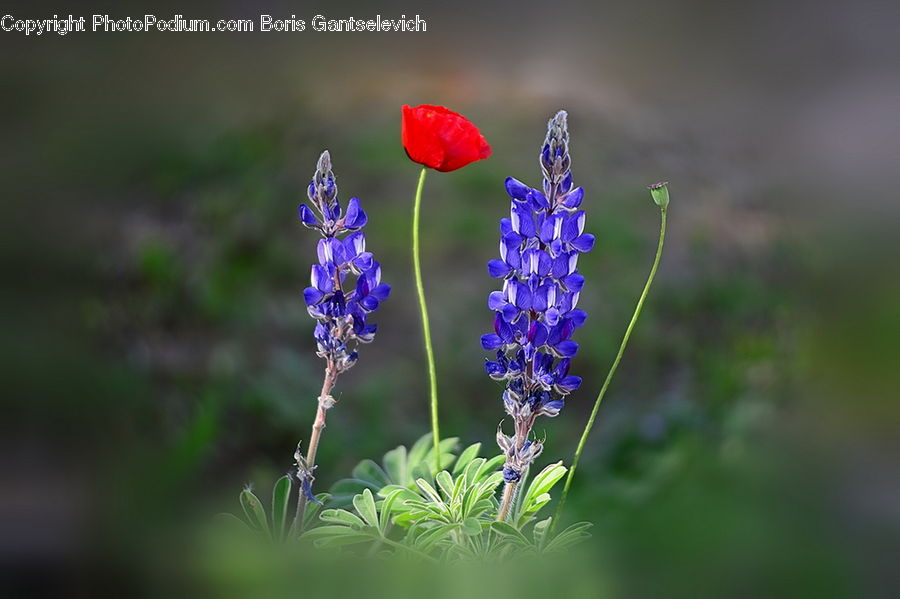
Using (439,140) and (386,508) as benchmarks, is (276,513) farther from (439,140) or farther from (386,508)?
(439,140)

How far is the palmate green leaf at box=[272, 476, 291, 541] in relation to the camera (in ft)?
2.67

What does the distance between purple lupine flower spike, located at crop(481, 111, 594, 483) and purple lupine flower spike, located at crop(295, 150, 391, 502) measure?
0.36 ft

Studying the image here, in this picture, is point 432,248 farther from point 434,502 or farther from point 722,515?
point 722,515

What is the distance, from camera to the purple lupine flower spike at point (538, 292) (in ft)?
2.38

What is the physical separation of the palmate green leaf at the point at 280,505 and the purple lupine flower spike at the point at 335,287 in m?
0.04

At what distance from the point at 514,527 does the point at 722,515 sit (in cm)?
45

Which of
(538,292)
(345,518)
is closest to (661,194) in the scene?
(538,292)

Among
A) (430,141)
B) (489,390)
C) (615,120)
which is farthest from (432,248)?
(430,141)

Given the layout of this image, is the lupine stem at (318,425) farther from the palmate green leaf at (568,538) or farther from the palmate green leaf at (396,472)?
the palmate green leaf at (568,538)

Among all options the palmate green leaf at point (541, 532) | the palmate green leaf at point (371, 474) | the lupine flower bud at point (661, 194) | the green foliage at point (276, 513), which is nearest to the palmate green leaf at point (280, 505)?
the green foliage at point (276, 513)

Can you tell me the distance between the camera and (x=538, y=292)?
723mm

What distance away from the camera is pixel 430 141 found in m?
0.77

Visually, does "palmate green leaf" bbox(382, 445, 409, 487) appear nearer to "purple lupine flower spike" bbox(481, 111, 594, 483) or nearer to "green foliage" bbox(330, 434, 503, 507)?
"green foliage" bbox(330, 434, 503, 507)

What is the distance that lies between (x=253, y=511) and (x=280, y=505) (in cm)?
2
